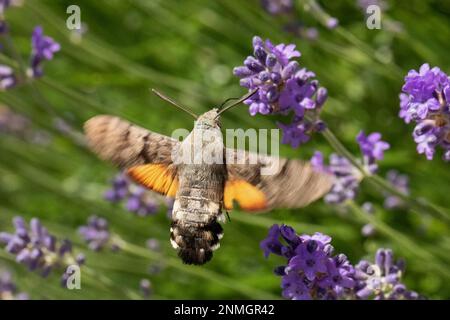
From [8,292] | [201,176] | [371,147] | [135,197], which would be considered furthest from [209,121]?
[8,292]

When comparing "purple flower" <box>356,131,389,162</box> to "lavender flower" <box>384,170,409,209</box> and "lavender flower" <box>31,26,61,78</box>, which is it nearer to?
"lavender flower" <box>384,170,409,209</box>

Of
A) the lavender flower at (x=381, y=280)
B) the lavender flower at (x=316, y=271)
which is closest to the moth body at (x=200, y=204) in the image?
the lavender flower at (x=316, y=271)

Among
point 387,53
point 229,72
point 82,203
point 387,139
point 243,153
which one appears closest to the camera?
point 243,153

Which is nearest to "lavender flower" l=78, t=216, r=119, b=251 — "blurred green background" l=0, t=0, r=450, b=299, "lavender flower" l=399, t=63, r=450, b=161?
"blurred green background" l=0, t=0, r=450, b=299

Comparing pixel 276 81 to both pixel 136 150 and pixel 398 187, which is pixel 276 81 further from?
pixel 398 187
